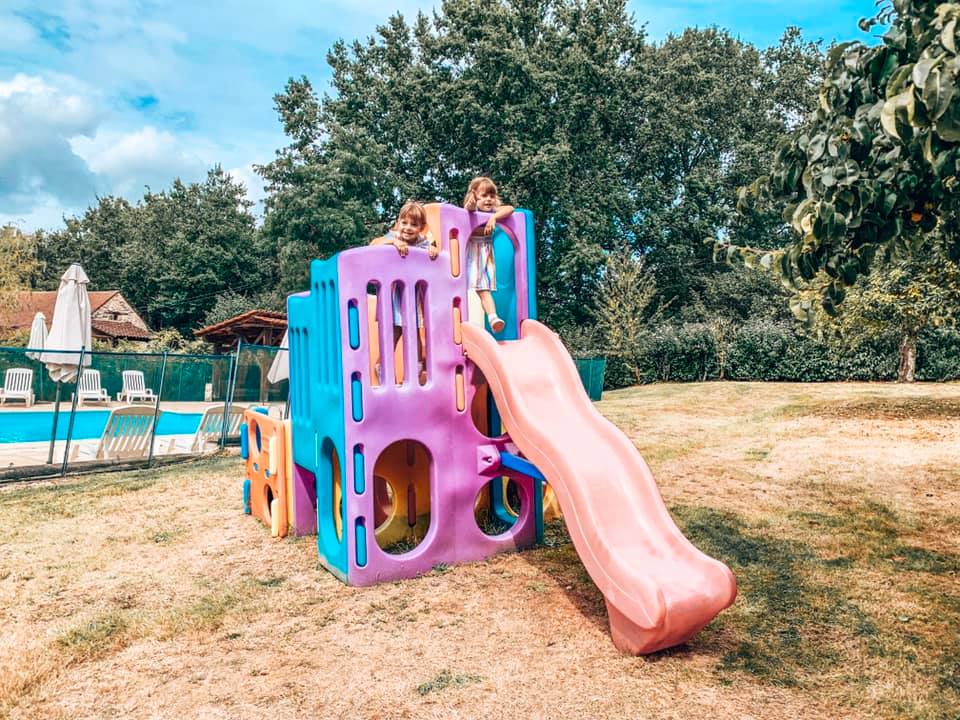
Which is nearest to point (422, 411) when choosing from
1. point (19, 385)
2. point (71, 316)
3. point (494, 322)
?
point (494, 322)

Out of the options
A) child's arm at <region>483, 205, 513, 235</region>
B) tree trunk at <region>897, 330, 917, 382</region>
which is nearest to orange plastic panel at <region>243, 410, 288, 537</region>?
child's arm at <region>483, 205, 513, 235</region>

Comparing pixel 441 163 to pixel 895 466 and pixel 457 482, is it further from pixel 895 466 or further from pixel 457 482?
pixel 457 482

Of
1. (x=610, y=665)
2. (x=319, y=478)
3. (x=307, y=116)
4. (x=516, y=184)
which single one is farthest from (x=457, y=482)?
(x=307, y=116)

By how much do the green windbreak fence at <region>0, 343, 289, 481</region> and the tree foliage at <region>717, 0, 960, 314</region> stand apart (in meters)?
8.98

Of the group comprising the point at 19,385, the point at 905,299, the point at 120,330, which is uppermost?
the point at 120,330

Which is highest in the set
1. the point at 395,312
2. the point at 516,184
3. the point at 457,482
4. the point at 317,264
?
the point at 516,184

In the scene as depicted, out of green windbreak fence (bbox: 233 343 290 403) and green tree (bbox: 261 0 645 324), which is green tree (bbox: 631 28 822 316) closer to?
Answer: green tree (bbox: 261 0 645 324)

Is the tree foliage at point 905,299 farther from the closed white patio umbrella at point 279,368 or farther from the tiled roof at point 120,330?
the tiled roof at point 120,330

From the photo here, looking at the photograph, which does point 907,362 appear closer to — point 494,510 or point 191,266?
point 494,510

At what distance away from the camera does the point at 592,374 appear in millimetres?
21266

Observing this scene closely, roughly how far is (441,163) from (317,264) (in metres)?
32.1

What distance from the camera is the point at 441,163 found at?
3634 centimetres

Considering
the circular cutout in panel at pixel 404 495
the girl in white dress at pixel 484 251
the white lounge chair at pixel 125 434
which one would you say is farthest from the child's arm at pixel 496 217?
the white lounge chair at pixel 125 434

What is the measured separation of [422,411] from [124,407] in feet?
21.6
